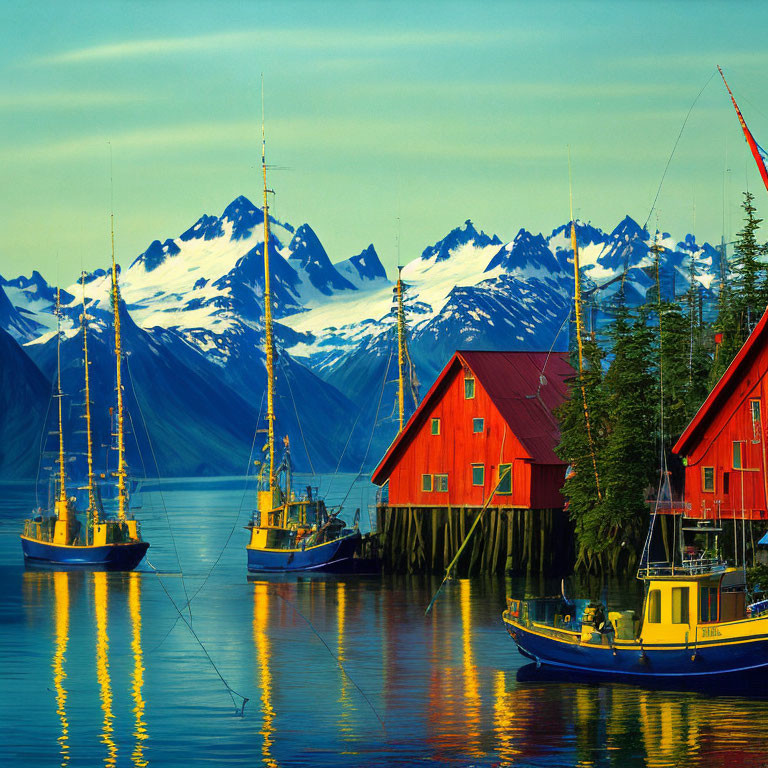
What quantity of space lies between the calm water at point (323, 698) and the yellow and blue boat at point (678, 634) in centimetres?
97

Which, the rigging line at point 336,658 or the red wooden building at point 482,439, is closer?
the rigging line at point 336,658

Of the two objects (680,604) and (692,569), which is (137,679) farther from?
(692,569)

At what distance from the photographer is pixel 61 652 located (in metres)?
70.2

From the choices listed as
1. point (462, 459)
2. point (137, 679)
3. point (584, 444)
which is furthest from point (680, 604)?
point (462, 459)

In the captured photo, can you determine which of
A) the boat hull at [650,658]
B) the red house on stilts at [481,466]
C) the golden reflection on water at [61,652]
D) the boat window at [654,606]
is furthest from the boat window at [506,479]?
the boat window at [654,606]

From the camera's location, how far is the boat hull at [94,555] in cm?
11831

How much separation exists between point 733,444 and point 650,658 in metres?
25.8

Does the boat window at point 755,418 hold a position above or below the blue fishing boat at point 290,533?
above

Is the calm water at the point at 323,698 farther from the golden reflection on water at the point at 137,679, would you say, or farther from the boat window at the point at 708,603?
the boat window at the point at 708,603

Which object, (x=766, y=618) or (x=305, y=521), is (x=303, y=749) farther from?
(x=305, y=521)

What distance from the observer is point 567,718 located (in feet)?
166

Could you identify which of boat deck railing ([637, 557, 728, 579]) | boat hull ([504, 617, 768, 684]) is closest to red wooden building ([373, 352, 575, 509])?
boat hull ([504, 617, 768, 684])

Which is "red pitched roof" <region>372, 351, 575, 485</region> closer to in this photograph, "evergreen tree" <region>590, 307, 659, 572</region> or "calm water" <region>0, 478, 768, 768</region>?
"evergreen tree" <region>590, 307, 659, 572</region>

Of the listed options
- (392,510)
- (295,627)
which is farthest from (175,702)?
(392,510)
